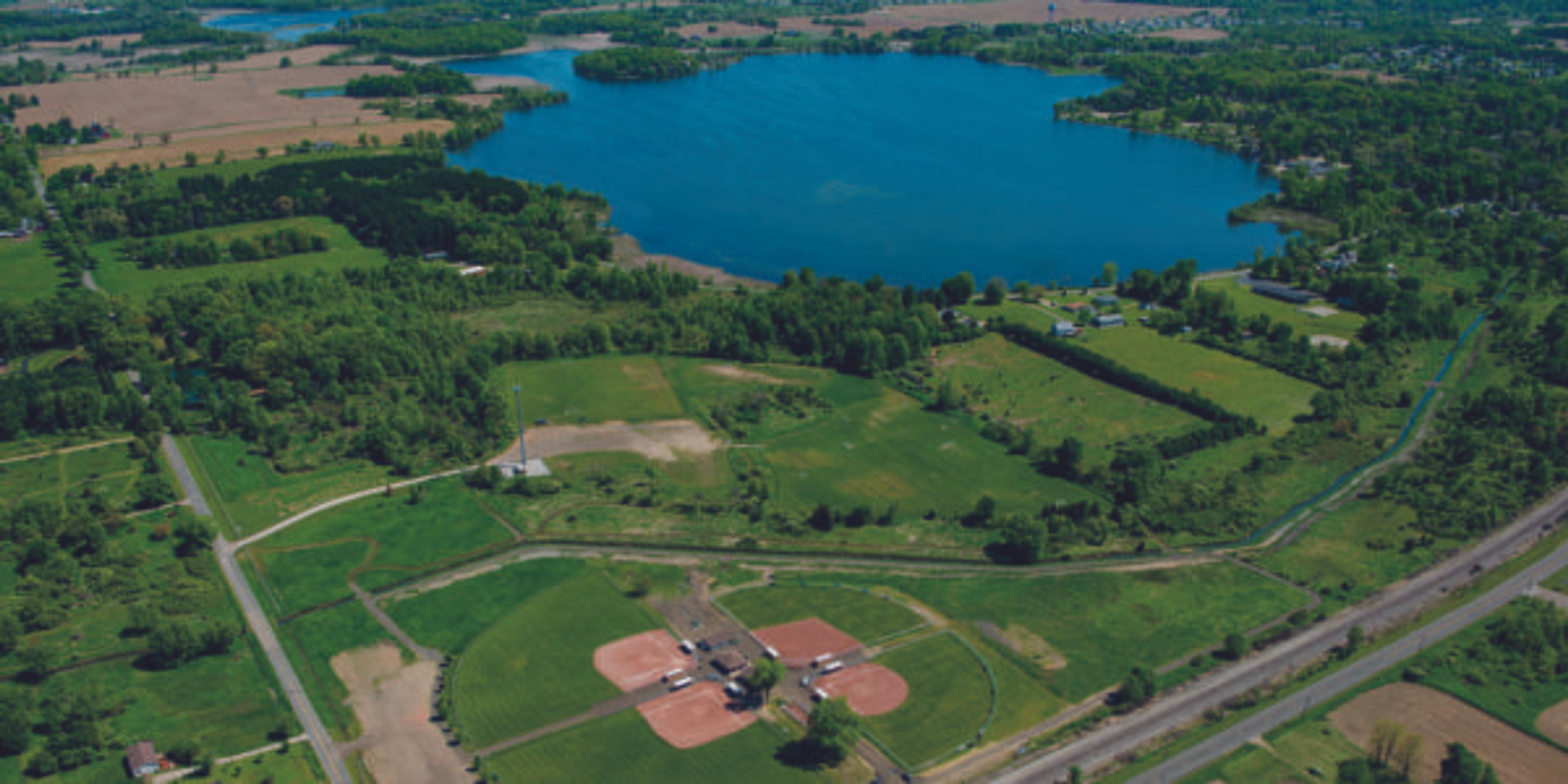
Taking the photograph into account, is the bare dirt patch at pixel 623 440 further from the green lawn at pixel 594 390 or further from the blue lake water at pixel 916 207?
the blue lake water at pixel 916 207

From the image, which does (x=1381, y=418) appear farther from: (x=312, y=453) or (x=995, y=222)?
(x=312, y=453)

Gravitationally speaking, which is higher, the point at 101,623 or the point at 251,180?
the point at 251,180

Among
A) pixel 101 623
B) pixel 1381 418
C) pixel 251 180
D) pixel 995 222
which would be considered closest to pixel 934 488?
pixel 1381 418

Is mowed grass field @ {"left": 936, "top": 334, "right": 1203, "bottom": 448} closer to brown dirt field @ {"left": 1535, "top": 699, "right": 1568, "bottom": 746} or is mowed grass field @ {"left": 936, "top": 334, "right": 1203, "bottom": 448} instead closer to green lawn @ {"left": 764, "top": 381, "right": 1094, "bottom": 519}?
green lawn @ {"left": 764, "top": 381, "right": 1094, "bottom": 519}

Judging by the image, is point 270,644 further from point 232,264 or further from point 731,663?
point 232,264

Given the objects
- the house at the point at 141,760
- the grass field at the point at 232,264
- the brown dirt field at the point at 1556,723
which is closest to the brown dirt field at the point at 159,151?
the grass field at the point at 232,264

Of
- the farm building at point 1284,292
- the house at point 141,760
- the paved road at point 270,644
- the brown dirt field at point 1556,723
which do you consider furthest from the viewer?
the farm building at point 1284,292
